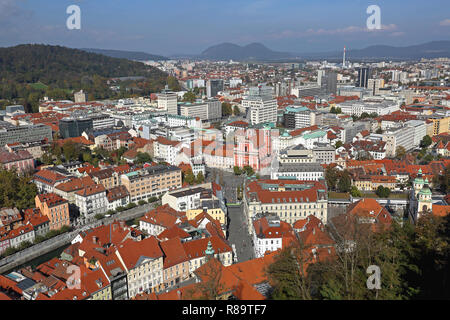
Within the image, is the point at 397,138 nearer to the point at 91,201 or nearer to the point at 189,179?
the point at 189,179

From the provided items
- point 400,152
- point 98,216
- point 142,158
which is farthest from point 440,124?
point 98,216

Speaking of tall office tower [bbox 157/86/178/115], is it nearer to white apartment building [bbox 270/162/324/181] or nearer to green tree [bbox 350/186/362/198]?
white apartment building [bbox 270/162/324/181]

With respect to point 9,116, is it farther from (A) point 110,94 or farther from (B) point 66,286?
(B) point 66,286

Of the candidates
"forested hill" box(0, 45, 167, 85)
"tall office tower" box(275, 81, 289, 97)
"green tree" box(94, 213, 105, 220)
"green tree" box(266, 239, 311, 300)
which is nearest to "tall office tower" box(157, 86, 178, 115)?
"tall office tower" box(275, 81, 289, 97)

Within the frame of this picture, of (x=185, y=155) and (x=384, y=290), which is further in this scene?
(x=185, y=155)
